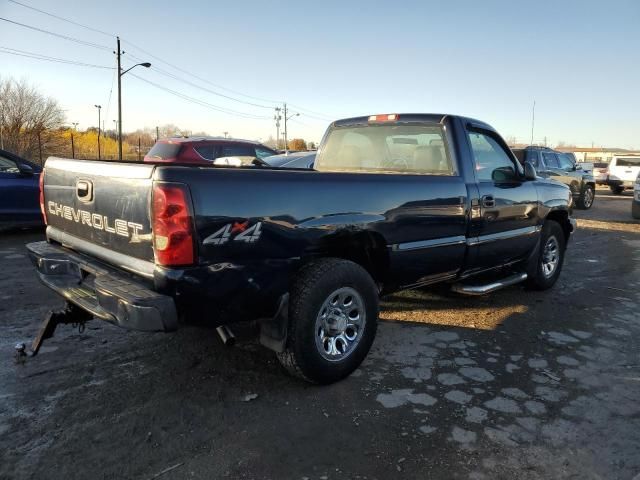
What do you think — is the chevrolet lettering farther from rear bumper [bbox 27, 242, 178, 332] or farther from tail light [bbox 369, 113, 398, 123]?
tail light [bbox 369, 113, 398, 123]

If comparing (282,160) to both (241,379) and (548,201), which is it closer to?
(548,201)

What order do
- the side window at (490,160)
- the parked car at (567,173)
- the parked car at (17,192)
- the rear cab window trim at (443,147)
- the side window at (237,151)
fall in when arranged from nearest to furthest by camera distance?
the rear cab window trim at (443,147), the side window at (490,160), the parked car at (17,192), the side window at (237,151), the parked car at (567,173)

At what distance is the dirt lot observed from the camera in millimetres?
2469

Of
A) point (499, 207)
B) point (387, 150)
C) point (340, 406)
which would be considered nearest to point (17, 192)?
point (387, 150)

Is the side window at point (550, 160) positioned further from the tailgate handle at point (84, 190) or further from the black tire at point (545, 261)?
the tailgate handle at point (84, 190)

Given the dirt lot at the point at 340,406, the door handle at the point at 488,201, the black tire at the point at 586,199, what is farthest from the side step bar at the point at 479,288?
the black tire at the point at 586,199

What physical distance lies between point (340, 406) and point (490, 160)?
2.93m

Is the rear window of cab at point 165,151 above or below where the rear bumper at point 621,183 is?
above

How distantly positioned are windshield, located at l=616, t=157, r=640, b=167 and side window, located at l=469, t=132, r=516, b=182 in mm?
19675

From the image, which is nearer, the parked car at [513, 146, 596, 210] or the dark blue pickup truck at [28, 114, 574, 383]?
the dark blue pickup truck at [28, 114, 574, 383]

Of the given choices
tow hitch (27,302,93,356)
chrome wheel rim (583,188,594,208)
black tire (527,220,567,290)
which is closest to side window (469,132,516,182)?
black tire (527,220,567,290)

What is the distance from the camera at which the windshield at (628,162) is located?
2088 cm

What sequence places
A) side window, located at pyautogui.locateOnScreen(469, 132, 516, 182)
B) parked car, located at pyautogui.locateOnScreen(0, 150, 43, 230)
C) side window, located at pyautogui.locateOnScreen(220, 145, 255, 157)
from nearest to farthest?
side window, located at pyautogui.locateOnScreen(469, 132, 516, 182), parked car, located at pyautogui.locateOnScreen(0, 150, 43, 230), side window, located at pyautogui.locateOnScreen(220, 145, 255, 157)

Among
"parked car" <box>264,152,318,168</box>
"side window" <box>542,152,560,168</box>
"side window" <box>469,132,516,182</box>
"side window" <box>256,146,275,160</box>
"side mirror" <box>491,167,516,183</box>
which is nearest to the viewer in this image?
"side window" <box>469,132,516,182</box>
